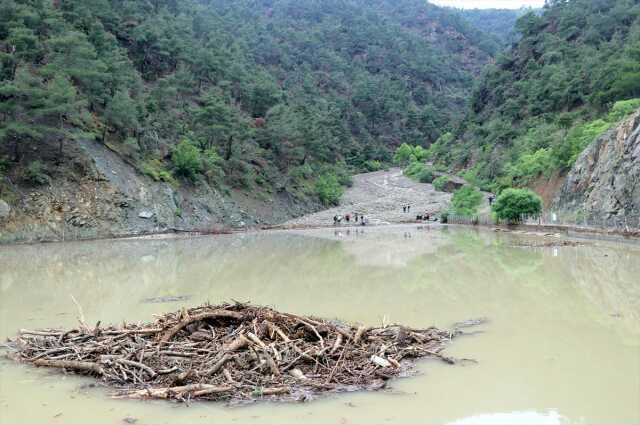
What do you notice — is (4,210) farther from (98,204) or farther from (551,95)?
(551,95)

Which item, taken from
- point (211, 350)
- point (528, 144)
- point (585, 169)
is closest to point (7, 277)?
point (211, 350)

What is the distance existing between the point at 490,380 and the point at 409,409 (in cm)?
163

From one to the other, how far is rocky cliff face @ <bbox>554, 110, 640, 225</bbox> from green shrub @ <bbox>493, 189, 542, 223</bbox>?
1.72 metres

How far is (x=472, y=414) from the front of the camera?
6.71m

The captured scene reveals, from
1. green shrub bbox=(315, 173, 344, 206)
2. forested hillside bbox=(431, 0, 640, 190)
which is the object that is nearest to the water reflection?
forested hillside bbox=(431, 0, 640, 190)

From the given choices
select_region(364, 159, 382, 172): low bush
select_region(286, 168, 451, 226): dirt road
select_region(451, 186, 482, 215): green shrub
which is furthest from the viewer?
select_region(364, 159, 382, 172): low bush

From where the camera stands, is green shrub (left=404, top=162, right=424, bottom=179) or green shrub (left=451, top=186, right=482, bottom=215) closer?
green shrub (left=451, top=186, right=482, bottom=215)

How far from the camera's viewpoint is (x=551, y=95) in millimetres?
61000

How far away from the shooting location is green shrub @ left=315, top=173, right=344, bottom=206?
61625 millimetres

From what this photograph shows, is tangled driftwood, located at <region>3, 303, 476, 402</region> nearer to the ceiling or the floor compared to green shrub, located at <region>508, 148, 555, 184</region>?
nearer to the floor

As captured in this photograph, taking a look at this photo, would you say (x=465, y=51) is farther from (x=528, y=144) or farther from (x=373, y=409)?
(x=373, y=409)

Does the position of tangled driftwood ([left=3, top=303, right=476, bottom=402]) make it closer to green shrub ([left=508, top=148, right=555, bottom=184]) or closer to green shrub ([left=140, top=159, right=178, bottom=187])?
Result: green shrub ([left=140, top=159, right=178, bottom=187])

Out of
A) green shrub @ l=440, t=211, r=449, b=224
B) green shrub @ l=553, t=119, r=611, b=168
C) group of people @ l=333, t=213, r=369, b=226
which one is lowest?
group of people @ l=333, t=213, r=369, b=226

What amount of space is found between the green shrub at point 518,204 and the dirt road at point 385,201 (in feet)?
47.0
